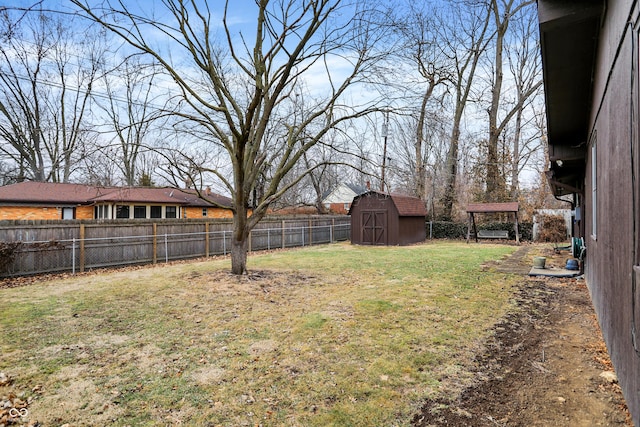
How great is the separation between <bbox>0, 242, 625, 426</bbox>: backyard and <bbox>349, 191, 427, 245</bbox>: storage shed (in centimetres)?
1040

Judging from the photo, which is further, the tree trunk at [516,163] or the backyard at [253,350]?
the tree trunk at [516,163]

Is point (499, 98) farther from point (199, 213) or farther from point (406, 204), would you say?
point (199, 213)

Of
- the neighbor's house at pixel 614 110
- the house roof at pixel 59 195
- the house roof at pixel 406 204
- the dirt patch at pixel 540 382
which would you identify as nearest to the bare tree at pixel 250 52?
the neighbor's house at pixel 614 110

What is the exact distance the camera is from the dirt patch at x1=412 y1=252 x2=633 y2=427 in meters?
2.61

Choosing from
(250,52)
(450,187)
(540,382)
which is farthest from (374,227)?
(540,382)

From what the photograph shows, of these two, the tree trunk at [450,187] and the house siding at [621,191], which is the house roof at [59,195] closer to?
the tree trunk at [450,187]

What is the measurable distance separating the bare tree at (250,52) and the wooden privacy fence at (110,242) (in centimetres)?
471

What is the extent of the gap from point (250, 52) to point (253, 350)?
21.4 feet

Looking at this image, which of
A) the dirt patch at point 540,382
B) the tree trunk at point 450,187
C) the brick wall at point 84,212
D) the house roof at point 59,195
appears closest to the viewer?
the dirt patch at point 540,382

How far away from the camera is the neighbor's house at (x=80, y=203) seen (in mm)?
17641

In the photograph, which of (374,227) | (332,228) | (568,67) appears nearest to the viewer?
(568,67)

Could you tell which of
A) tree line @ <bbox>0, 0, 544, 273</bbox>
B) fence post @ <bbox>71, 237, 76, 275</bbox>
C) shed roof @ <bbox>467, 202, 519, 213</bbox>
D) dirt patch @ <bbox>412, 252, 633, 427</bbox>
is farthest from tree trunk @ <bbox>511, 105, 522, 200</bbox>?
fence post @ <bbox>71, 237, 76, 275</bbox>

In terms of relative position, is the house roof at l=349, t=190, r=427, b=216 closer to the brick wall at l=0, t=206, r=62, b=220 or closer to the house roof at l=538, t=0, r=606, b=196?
the house roof at l=538, t=0, r=606, b=196

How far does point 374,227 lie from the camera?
733 inches
